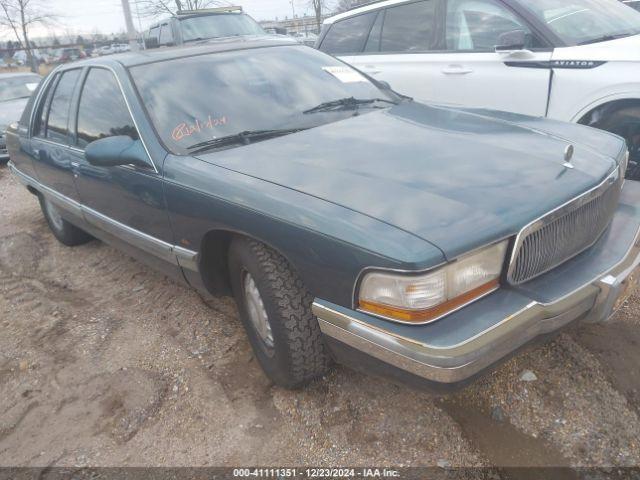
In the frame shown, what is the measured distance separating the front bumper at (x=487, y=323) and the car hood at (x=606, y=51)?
197 centimetres

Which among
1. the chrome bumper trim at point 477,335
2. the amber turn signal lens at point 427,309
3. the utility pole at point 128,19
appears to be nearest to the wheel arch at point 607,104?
the chrome bumper trim at point 477,335

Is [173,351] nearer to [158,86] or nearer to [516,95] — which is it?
[158,86]

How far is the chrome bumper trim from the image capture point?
1.69m

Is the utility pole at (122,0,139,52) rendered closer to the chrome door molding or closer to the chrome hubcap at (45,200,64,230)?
the chrome hubcap at (45,200,64,230)

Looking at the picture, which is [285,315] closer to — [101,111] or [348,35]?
[101,111]

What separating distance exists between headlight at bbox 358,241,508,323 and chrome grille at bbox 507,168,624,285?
0.11m

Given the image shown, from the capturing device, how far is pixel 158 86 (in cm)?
287

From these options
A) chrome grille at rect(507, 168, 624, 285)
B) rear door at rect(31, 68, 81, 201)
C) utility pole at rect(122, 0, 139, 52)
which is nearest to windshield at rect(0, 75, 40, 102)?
utility pole at rect(122, 0, 139, 52)

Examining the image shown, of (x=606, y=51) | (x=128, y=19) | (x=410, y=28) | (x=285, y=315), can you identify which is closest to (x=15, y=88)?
(x=128, y=19)

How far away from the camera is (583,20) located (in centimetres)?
401

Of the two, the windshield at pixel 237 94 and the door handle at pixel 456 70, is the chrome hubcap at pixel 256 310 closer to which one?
the windshield at pixel 237 94

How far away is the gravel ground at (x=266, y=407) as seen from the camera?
2121mm

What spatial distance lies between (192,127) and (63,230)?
2566 mm

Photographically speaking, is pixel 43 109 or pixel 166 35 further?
pixel 166 35
